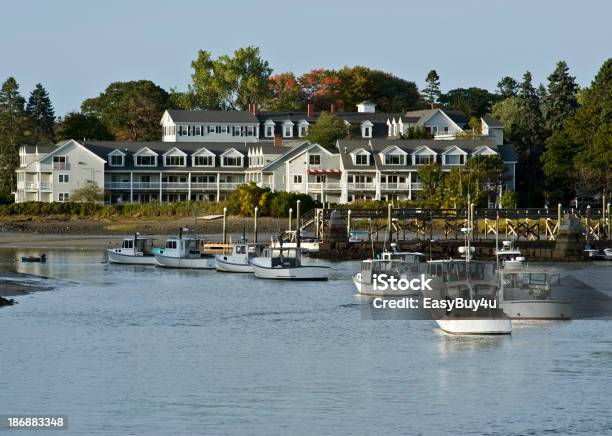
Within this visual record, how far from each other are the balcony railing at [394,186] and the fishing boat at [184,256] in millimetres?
51915

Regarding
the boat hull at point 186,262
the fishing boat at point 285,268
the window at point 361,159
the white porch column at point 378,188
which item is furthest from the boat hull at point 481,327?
the window at point 361,159

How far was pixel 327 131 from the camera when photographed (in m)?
160

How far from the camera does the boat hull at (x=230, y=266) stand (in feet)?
291

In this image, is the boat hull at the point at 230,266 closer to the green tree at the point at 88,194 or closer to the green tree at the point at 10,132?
the green tree at the point at 88,194

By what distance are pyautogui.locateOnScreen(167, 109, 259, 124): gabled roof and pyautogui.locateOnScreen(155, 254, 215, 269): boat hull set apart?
71.4 metres

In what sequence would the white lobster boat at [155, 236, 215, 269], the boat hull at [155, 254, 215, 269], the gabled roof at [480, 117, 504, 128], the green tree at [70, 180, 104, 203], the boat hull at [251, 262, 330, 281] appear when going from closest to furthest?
the boat hull at [251, 262, 330, 281] → the boat hull at [155, 254, 215, 269] → the white lobster boat at [155, 236, 215, 269] → the green tree at [70, 180, 104, 203] → the gabled roof at [480, 117, 504, 128]

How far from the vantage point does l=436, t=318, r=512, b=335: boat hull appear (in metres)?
53.8

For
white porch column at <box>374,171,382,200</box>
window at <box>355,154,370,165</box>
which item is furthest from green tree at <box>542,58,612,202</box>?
window at <box>355,154,370,165</box>

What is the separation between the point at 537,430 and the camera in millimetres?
38781

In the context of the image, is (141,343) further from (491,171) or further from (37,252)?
(491,171)

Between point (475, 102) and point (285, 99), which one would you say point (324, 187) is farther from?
point (475, 102)

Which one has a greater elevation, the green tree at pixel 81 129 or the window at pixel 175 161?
the green tree at pixel 81 129

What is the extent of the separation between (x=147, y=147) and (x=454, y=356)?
348 ft

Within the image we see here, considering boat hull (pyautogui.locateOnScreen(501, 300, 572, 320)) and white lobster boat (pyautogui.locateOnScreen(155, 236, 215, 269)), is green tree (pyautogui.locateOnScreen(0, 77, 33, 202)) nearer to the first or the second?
white lobster boat (pyautogui.locateOnScreen(155, 236, 215, 269))
